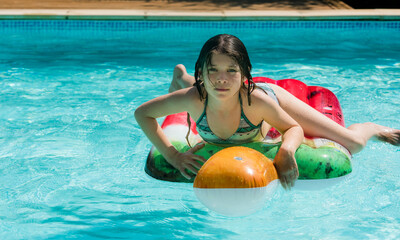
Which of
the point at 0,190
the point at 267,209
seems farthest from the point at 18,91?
the point at 267,209

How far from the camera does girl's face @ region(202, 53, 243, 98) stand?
9.66 ft

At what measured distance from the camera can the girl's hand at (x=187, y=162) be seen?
3.22m

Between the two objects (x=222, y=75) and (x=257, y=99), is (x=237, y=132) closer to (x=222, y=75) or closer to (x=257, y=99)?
(x=257, y=99)

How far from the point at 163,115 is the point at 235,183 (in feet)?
2.53

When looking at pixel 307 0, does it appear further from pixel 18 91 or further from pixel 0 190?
pixel 0 190

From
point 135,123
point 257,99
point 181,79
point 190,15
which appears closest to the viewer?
point 257,99

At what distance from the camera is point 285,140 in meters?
3.05

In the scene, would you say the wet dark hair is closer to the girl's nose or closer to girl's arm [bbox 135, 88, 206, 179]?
the girl's nose

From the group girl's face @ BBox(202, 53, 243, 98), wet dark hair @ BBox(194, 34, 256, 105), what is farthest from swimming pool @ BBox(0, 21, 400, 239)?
wet dark hair @ BBox(194, 34, 256, 105)

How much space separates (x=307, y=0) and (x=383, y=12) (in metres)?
1.70

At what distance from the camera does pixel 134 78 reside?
6457 millimetres

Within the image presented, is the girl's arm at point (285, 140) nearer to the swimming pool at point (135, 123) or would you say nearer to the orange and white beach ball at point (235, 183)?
the orange and white beach ball at point (235, 183)

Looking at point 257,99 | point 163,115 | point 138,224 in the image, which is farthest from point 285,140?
point 138,224

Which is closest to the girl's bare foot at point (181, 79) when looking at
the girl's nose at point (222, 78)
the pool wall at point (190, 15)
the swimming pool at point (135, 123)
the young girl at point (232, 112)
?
the swimming pool at point (135, 123)
